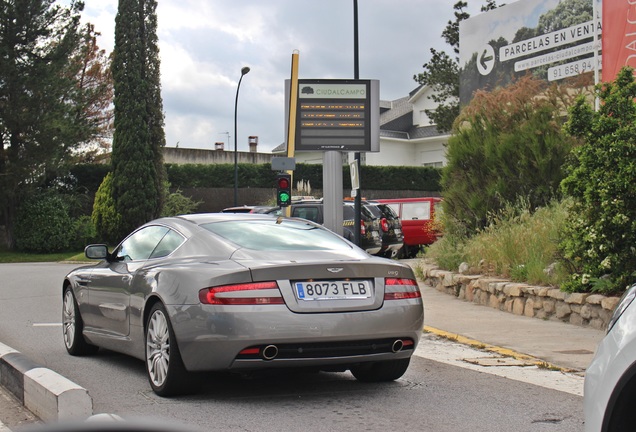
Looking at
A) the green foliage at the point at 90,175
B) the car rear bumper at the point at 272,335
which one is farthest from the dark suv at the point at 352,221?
the green foliage at the point at 90,175

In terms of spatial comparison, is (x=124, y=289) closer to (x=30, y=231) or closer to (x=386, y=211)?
(x=386, y=211)

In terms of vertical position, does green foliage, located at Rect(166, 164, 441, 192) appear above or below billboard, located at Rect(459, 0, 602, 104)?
below

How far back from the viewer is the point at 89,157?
140 feet

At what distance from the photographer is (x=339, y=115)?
1803 cm

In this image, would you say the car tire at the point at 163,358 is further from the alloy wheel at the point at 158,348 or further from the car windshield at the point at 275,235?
the car windshield at the point at 275,235

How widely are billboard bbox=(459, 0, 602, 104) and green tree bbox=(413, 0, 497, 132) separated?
52.4 feet

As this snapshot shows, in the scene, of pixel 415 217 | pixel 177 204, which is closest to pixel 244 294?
pixel 415 217

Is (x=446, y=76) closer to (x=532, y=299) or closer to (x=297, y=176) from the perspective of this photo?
(x=297, y=176)

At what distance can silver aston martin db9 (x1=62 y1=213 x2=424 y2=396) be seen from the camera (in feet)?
19.6

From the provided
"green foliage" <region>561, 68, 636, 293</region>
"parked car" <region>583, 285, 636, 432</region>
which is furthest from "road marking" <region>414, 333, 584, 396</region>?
"parked car" <region>583, 285, 636, 432</region>

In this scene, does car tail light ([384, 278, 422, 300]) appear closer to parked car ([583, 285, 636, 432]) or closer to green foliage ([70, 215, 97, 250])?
parked car ([583, 285, 636, 432])

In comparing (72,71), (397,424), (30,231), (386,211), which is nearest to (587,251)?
(397,424)

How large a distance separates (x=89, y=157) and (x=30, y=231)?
912 cm

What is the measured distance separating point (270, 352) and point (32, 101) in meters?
30.4
